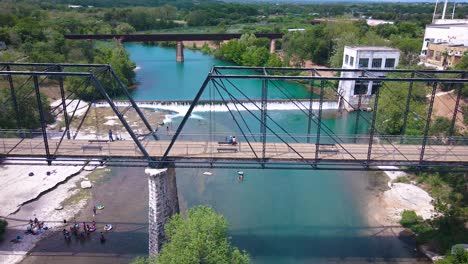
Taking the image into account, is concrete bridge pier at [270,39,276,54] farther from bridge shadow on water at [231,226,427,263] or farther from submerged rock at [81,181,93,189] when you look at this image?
bridge shadow on water at [231,226,427,263]

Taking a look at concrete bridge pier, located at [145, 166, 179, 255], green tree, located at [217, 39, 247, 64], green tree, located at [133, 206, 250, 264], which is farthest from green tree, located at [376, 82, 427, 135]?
green tree, located at [217, 39, 247, 64]

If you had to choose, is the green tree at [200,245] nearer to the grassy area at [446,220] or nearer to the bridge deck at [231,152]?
the bridge deck at [231,152]

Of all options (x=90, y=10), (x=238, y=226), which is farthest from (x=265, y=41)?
(x=90, y=10)

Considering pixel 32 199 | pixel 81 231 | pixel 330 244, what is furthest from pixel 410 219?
pixel 32 199

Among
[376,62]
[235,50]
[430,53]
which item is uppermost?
[430,53]

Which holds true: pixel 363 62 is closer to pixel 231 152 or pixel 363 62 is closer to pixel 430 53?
pixel 430 53
